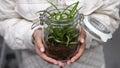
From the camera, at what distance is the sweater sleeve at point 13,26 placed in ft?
2.81

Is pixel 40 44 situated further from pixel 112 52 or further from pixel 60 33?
pixel 112 52

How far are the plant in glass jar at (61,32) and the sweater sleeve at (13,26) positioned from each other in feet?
0.55

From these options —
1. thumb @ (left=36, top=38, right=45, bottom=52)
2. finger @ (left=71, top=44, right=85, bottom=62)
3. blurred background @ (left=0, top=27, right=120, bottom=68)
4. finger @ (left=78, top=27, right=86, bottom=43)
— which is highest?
finger @ (left=78, top=27, right=86, bottom=43)

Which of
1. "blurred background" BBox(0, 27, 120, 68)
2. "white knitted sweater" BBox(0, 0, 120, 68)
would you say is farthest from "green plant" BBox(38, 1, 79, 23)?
"blurred background" BBox(0, 27, 120, 68)

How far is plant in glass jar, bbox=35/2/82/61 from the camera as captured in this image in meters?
0.65

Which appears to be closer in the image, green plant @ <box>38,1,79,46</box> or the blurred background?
green plant @ <box>38,1,79,46</box>

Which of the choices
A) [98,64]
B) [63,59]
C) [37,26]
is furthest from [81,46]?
[98,64]

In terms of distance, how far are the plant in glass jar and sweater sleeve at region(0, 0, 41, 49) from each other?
17 centimetres

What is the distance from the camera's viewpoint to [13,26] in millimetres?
885

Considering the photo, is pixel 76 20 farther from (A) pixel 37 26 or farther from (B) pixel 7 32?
(B) pixel 7 32

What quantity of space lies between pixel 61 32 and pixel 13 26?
0.29 meters

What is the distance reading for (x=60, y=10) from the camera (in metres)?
0.70

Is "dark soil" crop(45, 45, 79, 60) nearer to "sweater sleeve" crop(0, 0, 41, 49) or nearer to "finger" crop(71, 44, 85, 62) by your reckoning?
"finger" crop(71, 44, 85, 62)

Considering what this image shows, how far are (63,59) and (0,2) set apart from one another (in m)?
0.35
